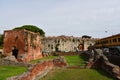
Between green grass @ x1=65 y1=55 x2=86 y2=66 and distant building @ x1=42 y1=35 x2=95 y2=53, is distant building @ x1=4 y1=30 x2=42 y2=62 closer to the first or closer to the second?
green grass @ x1=65 y1=55 x2=86 y2=66

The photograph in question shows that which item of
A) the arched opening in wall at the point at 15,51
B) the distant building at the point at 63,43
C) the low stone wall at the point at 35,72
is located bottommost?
the low stone wall at the point at 35,72

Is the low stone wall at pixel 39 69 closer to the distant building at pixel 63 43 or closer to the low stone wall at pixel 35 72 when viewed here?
the low stone wall at pixel 35 72

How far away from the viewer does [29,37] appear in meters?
35.9

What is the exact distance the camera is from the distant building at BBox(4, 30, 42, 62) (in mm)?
34594

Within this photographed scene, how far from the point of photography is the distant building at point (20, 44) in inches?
1362

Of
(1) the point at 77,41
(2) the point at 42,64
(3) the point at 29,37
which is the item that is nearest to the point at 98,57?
(2) the point at 42,64

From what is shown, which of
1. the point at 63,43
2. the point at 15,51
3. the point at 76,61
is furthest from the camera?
the point at 63,43

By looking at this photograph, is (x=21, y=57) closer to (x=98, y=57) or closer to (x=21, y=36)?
(x=21, y=36)

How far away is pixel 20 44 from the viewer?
35406 mm

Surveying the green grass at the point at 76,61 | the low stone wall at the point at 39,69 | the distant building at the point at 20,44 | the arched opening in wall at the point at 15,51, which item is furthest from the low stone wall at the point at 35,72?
the arched opening in wall at the point at 15,51

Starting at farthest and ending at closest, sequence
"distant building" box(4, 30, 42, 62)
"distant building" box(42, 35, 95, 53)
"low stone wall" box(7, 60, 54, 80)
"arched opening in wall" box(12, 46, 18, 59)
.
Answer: "distant building" box(42, 35, 95, 53)
"arched opening in wall" box(12, 46, 18, 59)
"distant building" box(4, 30, 42, 62)
"low stone wall" box(7, 60, 54, 80)

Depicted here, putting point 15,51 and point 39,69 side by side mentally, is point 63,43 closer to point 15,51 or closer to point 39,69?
point 15,51

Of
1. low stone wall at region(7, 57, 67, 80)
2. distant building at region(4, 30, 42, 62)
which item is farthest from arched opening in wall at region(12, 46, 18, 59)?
low stone wall at region(7, 57, 67, 80)

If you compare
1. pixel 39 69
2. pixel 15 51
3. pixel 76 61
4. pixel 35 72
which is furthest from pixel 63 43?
pixel 35 72
